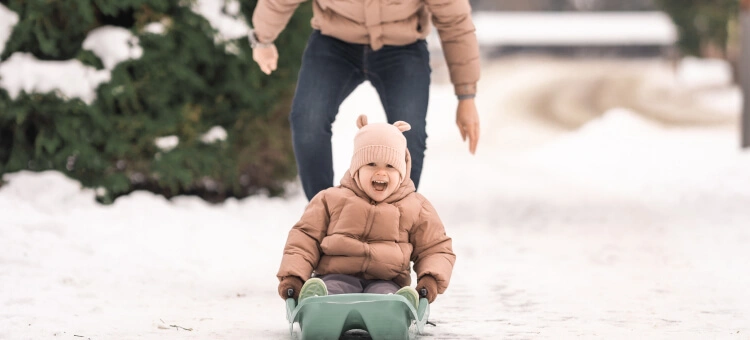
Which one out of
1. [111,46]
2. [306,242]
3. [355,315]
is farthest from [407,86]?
[111,46]

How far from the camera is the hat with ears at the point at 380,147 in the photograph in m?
3.94

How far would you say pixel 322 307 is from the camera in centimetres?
360

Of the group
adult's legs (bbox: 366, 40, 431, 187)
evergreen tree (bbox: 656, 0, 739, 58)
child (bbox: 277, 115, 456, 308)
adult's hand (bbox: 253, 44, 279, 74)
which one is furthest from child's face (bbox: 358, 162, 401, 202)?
evergreen tree (bbox: 656, 0, 739, 58)

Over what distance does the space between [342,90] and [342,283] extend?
1.24 meters

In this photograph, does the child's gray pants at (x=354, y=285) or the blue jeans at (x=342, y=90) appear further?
the blue jeans at (x=342, y=90)

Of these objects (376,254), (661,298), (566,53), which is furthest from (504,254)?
(566,53)

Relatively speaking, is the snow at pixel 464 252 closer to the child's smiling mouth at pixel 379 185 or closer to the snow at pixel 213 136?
the snow at pixel 213 136

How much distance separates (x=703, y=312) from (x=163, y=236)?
355 cm

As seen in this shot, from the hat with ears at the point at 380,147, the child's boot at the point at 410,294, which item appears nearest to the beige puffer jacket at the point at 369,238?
the hat with ears at the point at 380,147

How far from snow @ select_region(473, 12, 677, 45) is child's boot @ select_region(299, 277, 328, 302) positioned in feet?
188

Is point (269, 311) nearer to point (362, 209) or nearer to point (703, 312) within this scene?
point (362, 209)

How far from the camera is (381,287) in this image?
3.92 metres

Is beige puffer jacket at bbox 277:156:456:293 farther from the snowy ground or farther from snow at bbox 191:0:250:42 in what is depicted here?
snow at bbox 191:0:250:42

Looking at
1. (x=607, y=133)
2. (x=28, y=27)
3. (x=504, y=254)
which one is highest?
(x=28, y=27)
